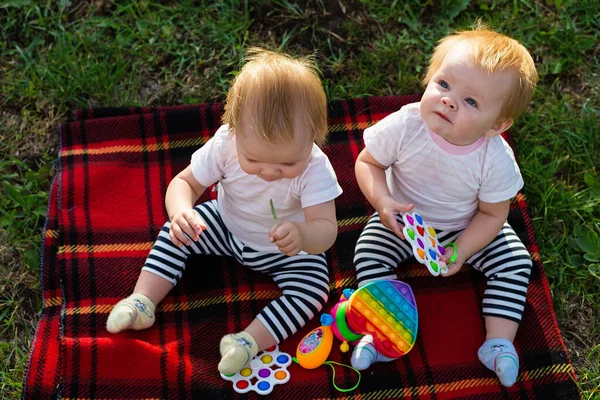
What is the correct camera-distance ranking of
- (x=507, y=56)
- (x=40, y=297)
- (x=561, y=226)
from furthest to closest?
(x=561, y=226)
(x=40, y=297)
(x=507, y=56)

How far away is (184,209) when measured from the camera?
2.10 metres

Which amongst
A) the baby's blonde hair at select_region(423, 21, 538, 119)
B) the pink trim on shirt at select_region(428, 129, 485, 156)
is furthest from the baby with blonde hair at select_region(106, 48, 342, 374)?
the baby's blonde hair at select_region(423, 21, 538, 119)

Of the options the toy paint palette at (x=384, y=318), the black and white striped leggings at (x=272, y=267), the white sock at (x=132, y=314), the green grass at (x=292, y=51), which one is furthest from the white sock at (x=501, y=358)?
the white sock at (x=132, y=314)

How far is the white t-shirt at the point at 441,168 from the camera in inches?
82.4

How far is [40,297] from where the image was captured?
236cm

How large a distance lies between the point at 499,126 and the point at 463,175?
18cm

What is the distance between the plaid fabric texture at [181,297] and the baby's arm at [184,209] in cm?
30

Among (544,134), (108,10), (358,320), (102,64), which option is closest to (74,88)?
(102,64)

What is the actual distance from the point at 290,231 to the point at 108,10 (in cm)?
156

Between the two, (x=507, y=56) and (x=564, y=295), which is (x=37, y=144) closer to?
(x=507, y=56)

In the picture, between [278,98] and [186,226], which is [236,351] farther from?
[278,98]

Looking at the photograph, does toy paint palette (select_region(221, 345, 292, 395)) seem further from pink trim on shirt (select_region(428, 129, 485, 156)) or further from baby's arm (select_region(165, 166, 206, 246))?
pink trim on shirt (select_region(428, 129, 485, 156))

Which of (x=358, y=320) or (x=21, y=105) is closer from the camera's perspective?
(x=358, y=320)

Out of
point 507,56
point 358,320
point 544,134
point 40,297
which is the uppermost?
point 507,56
